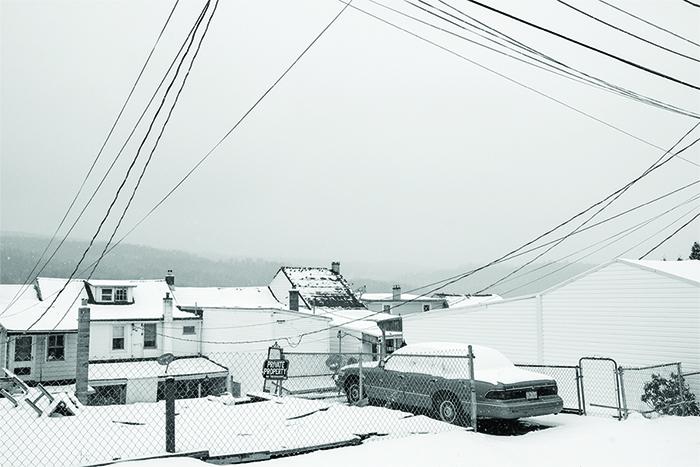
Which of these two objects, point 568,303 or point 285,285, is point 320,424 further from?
point 285,285

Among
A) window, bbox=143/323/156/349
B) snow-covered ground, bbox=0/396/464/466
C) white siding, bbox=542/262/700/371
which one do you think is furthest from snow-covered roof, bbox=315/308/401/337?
snow-covered ground, bbox=0/396/464/466

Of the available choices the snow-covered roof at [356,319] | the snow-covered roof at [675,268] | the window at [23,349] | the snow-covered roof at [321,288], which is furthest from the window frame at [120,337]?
the snow-covered roof at [675,268]

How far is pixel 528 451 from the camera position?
707 centimetres

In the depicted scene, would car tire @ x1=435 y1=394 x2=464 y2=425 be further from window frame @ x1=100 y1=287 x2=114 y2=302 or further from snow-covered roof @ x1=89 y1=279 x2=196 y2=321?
window frame @ x1=100 y1=287 x2=114 y2=302

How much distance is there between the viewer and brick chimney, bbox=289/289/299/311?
37031mm

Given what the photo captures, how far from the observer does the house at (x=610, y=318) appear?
46.5 feet

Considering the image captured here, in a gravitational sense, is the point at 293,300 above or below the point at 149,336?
above

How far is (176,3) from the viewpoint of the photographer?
7879mm

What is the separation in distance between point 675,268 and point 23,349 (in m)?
29.5

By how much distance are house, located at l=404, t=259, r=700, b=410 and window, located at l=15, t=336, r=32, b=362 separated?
22.8m

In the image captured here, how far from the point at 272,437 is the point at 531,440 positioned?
365cm

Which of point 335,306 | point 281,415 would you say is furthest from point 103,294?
point 281,415

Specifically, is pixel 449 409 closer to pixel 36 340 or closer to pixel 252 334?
pixel 252 334

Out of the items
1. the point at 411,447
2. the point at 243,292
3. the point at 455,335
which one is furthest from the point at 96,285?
the point at 411,447
